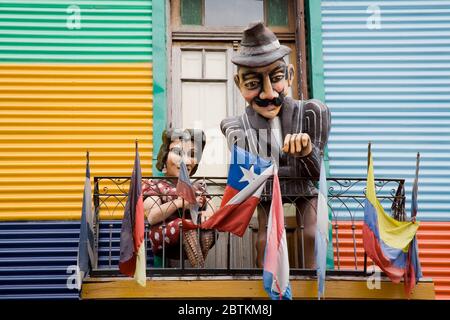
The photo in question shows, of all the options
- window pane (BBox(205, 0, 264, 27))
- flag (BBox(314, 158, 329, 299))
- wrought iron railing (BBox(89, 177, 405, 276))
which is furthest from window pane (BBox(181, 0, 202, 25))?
flag (BBox(314, 158, 329, 299))

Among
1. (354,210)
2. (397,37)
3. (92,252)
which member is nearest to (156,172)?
(92,252)

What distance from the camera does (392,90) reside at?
515 inches

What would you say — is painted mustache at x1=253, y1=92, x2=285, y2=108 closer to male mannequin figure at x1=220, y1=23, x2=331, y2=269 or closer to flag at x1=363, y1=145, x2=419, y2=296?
male mannequin figure at x1=220, y1=23, x2=331, y2=269

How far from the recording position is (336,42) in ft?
43.6

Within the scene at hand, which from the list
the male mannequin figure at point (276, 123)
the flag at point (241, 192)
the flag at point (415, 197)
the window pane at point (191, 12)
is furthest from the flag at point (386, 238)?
the window pane at point (191, 12)

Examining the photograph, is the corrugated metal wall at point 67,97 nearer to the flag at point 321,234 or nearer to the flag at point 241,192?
the flag at point 241,192

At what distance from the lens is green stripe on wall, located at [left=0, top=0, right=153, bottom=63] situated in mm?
13055

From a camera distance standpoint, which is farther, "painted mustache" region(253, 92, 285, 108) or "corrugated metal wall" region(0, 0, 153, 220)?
"corrugated metal wall" region(0, 0, 153, 220)

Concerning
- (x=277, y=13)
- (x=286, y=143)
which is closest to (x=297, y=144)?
(x=286, y=143)

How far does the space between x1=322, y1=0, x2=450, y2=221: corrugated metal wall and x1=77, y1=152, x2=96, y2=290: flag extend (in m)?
2.85

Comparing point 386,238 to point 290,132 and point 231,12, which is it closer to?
point 290,132

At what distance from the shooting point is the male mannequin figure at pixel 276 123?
38.8 feet

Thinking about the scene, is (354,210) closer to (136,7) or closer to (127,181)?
(127,181)

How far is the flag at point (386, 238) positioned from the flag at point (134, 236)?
2.25 meters
